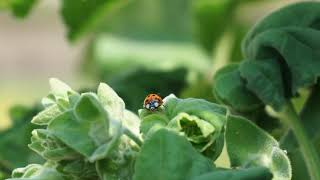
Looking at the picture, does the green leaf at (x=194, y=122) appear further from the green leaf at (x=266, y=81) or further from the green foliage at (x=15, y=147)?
the green foliage at (x=15, y=147)

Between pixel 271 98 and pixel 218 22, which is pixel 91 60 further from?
pixel 271 98

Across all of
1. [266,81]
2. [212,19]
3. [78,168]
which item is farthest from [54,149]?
[212,19]

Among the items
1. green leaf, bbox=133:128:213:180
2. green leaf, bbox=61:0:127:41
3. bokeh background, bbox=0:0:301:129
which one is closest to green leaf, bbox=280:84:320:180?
green leaf, bbox=133:128:213:180

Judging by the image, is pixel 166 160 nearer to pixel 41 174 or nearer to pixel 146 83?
pixel 41 174

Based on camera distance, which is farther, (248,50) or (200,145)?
(248,50)

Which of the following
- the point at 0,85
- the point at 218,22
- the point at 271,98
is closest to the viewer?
the point at 271,98

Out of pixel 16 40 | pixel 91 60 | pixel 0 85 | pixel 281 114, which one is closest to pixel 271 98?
pixel 281 114
